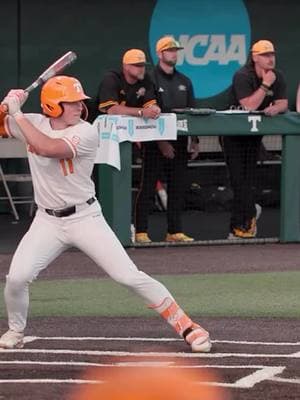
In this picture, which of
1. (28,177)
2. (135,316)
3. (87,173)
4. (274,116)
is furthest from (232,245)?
(87,173)

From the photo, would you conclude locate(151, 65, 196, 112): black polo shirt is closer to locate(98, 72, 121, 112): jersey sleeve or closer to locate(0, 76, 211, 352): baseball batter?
locate(98, 72, 121, 112): jersey sleeve

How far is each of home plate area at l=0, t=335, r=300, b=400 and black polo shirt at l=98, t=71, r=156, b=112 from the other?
4.03 meters

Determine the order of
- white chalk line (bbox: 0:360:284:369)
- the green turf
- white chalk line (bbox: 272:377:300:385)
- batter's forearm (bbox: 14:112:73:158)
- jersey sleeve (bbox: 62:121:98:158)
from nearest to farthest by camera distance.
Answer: white chalk line (bbox: 272:377:300:385) < white chalk line (bbox: 0:360:284:369) < batter's forearm (bbox: 14:112:73:158) < jersey sleeve (bbox: 62:121:98:158) < the green turf

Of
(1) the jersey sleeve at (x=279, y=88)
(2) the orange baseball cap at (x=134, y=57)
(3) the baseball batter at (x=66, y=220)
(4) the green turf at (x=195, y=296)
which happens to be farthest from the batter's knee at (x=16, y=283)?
(1) the jersey sleeve at (x=279, y=88)

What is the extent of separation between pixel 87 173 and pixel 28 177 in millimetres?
6620

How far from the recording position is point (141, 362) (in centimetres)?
609

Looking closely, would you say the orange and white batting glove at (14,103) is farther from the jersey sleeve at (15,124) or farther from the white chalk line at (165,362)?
the white chalk line at (165,362)

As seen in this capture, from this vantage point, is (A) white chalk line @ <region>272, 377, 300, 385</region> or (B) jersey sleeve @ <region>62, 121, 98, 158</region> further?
(B) jersey sleeve @ <region>62, 121, 98, 158</region>

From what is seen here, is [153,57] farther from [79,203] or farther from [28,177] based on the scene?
[79,203]

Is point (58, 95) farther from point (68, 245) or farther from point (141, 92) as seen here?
point (141, 92)

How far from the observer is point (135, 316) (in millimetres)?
7848

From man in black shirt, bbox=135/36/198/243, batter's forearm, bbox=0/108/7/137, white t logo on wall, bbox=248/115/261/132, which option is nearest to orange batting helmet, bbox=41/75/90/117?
batter's forearm, bbox=0/108/7/137

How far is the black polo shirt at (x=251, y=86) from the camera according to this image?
11086mm

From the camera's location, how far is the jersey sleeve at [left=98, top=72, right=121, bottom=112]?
10539 mm
